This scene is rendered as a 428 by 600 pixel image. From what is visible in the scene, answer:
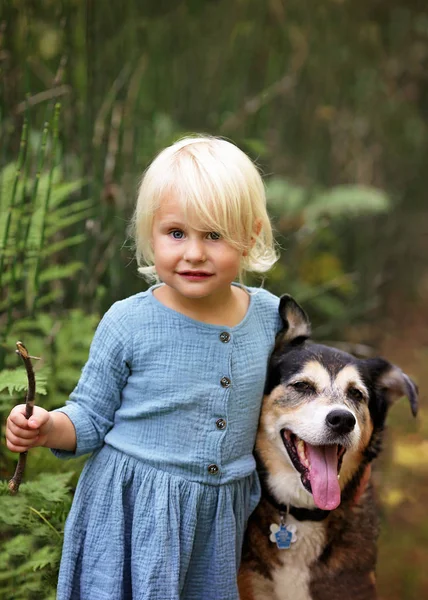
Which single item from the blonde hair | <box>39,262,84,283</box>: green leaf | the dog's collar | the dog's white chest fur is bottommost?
the dog's white chest fur

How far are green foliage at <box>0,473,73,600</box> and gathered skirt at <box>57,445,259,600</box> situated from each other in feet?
0.59

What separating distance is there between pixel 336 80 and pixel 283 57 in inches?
34.3

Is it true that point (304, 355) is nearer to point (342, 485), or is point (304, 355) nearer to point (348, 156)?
point (342, 485)

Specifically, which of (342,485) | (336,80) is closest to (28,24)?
(342,485)

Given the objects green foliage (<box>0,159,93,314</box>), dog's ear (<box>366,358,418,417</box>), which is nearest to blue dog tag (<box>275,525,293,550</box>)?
dog's ear (<box>366,358,418,417</box>)

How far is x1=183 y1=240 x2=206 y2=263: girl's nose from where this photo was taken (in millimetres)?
2100

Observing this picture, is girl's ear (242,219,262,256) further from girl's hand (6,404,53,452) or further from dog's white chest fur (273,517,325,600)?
dog's white chest fur (273,517,325,600)

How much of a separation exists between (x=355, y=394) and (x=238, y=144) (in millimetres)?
2492

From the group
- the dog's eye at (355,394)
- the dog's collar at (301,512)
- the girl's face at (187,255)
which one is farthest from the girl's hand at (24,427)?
the dog's eye at (355,394)

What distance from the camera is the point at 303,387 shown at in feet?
7.91

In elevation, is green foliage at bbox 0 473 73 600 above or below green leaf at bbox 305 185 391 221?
below

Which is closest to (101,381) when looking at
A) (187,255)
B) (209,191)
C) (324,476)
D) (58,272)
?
(187,255)

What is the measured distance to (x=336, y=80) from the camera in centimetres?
659

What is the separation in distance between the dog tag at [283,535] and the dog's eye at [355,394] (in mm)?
481
